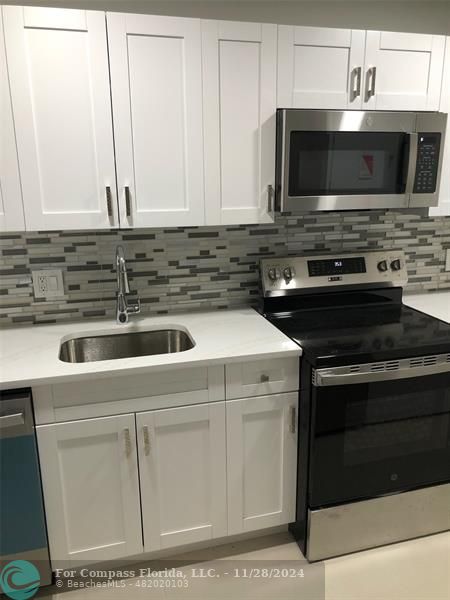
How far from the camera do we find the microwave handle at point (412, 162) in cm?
178

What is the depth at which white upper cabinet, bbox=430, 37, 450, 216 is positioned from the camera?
184cm

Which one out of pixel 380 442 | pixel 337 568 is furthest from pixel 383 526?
pixel 380 442

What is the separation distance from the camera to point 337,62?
1743mm

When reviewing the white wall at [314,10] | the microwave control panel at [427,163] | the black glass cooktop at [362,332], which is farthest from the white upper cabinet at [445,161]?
the black glass cooktop at [362,332]

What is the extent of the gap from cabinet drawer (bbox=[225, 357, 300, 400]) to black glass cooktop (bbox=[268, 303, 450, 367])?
Answer: 11 centimetres

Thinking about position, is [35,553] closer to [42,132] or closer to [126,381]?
[126,381]

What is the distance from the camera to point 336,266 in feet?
7.06

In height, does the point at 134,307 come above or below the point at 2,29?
below

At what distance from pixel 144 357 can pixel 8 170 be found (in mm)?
821

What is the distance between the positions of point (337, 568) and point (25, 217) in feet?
6.00

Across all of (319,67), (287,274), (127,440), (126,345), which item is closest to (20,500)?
(127,440)

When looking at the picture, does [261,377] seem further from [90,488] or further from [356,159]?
[356,159]

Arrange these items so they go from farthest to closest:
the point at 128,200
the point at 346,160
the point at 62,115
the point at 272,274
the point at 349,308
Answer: the point at 349,308 → the point at 272,274 → the point at 346,160 → the point at 128,200 → the point at 62,115

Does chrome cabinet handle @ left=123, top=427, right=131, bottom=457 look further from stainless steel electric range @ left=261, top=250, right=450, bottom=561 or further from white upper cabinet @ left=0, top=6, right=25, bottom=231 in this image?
white upper cabinet @ left=0, top=6, right=25, bottom=231
